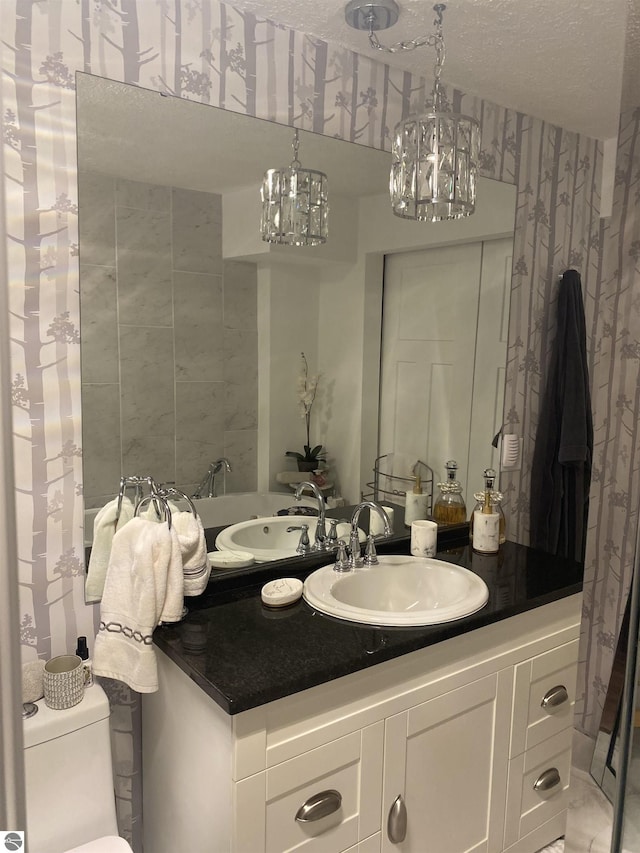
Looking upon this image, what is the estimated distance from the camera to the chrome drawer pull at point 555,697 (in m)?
1.77

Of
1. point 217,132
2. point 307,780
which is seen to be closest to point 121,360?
point 217,132

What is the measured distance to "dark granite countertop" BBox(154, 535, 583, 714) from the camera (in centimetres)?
123

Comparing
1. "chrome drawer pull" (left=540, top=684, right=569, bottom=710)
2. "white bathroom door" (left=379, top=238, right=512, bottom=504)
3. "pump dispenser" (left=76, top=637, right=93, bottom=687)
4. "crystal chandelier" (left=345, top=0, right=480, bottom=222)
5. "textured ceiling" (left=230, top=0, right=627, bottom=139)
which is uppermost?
"textured ceiling" (left=230, top=0, right=627, bottom=139)

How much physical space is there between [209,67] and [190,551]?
3.82 ft

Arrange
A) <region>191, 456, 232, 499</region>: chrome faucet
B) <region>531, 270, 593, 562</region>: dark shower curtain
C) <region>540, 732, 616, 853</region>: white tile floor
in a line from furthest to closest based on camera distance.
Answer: <region>531, 270, 593, 562</region>: dark shower curtain → <region>191, 456, 232, 499</region>: chrome faucet → <region>540, 732, 616, 853</region>: white tile floor

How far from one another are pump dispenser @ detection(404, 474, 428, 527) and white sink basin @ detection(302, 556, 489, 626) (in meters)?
0.21

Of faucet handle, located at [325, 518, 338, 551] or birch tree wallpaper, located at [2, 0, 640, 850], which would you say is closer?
birch tree wallpaper, located at [2, 0, 640, 850]

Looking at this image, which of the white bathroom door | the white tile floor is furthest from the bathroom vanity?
the white tile floor

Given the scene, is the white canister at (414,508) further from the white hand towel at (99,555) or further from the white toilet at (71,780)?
the white toilet at (71,780)

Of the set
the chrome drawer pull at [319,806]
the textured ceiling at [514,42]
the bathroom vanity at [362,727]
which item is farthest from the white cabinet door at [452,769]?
the textured ceiling at [514,42]

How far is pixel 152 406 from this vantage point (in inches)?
62.6

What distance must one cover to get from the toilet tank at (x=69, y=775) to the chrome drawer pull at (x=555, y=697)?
1150mm

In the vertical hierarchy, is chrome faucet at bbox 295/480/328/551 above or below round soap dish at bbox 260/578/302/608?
above

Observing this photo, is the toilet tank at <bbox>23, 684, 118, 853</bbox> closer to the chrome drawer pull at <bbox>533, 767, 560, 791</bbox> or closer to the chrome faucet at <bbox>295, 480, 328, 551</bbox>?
the chrome faucet at <bbox>295, 480, 328, 551</bbox>
